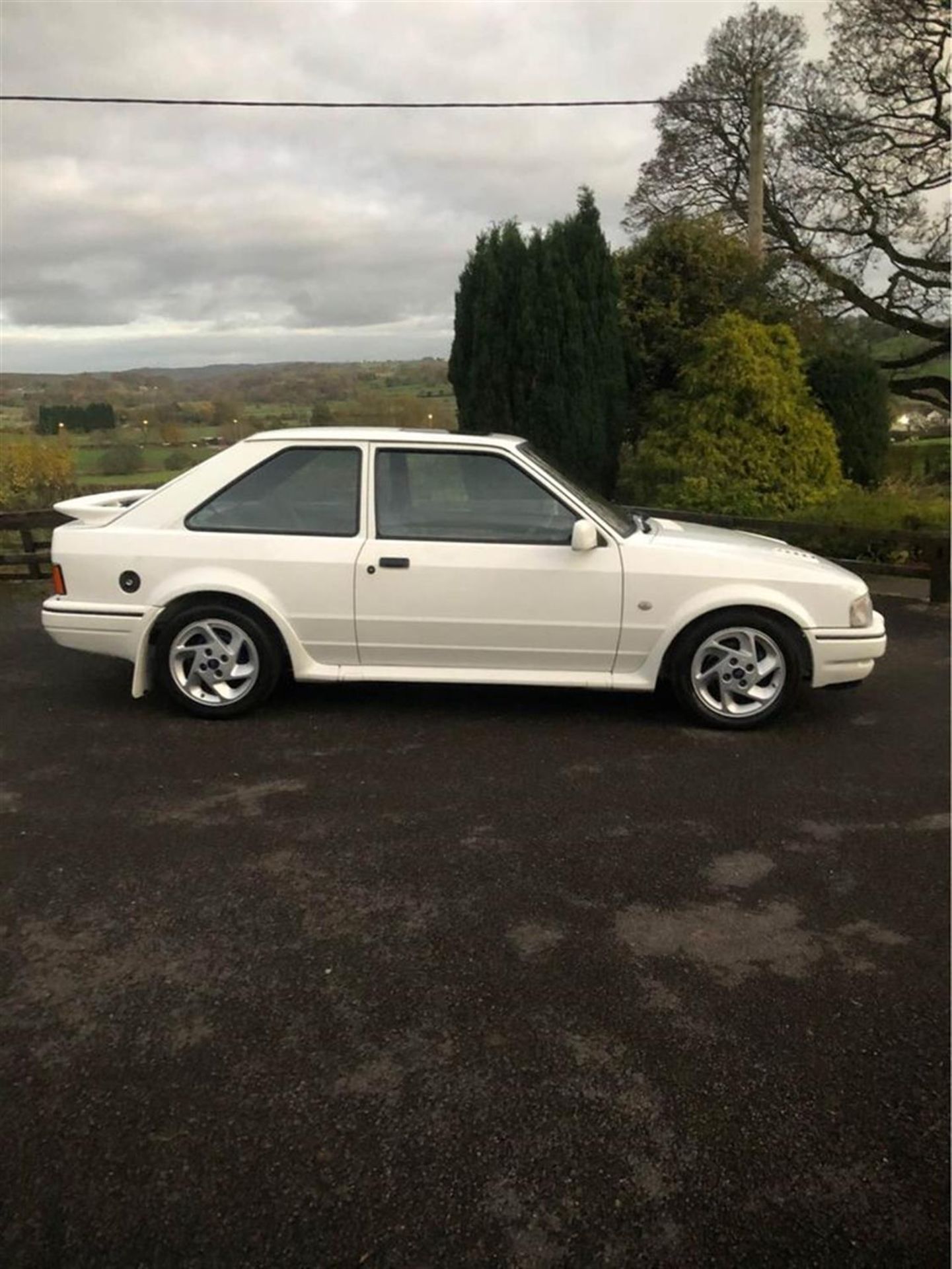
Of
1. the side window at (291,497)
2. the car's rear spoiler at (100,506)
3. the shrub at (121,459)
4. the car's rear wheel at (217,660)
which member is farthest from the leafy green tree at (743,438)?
the car's rear wheel at (217,660)

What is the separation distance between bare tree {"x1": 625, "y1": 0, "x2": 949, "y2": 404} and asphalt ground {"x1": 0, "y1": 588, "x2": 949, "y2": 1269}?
16639 mm

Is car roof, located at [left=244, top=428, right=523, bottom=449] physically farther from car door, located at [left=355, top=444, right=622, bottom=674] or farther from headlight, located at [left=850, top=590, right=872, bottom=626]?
headlight, located at [left=850, top=590, right=872, bottom=626]

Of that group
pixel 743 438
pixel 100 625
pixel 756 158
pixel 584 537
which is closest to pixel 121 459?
pixel 100 625

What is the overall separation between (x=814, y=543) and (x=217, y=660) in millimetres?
6278

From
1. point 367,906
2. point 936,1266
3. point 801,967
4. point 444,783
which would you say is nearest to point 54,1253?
point 367,906

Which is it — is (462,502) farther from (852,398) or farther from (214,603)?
(852,398)

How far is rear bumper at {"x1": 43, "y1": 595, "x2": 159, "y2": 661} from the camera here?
497cm

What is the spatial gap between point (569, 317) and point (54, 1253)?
1078 centimetres

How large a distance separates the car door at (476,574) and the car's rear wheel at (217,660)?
1.79 ft

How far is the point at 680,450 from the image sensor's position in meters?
11.2

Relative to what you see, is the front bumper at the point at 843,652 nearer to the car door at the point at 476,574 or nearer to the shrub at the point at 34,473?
the car door at the point at 476,574

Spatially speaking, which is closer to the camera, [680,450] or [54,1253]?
[54,1253]

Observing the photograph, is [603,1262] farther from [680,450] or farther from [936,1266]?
[680,450]

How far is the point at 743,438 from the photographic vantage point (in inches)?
436
